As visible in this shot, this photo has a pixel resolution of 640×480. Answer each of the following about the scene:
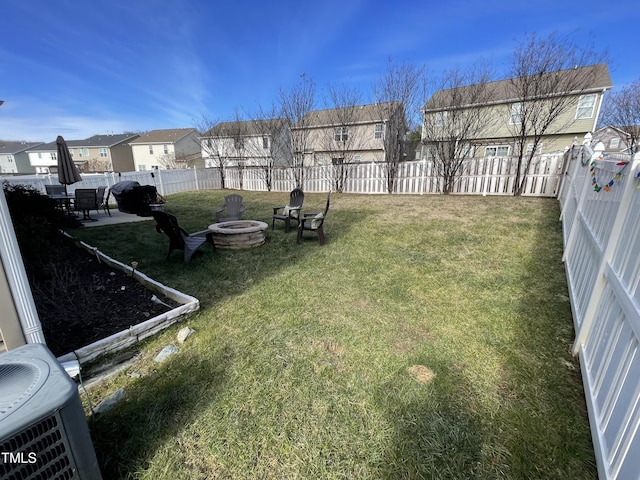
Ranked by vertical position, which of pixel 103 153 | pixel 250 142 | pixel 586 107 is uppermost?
pixel 586 107

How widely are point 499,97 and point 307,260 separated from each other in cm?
1861

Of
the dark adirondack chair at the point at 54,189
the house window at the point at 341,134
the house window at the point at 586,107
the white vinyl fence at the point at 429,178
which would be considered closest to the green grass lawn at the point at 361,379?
the white vinyl fence at the point at 429,178

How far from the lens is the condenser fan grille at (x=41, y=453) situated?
3.25 ft

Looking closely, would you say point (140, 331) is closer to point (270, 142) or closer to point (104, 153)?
point (270, 142)

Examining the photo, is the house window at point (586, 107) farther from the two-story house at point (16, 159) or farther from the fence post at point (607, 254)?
the two-story house at point (16, 159)

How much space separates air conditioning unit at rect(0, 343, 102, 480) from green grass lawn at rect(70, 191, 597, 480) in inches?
20.8

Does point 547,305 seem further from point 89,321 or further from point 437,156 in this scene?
point 437,156

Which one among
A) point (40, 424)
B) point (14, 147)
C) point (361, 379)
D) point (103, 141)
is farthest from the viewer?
point (14, 147)

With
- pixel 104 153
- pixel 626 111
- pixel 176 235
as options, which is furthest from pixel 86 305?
pixel 104 153

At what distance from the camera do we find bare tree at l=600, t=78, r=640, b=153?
17500 millimetres

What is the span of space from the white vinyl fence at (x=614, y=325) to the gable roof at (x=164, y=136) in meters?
38.1

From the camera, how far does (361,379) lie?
2.17 meters

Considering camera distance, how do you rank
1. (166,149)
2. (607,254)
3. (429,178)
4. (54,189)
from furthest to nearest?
(166,149)
(429,178)
(54,189)
(607,254)

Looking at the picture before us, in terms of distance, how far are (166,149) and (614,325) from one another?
129 feet
